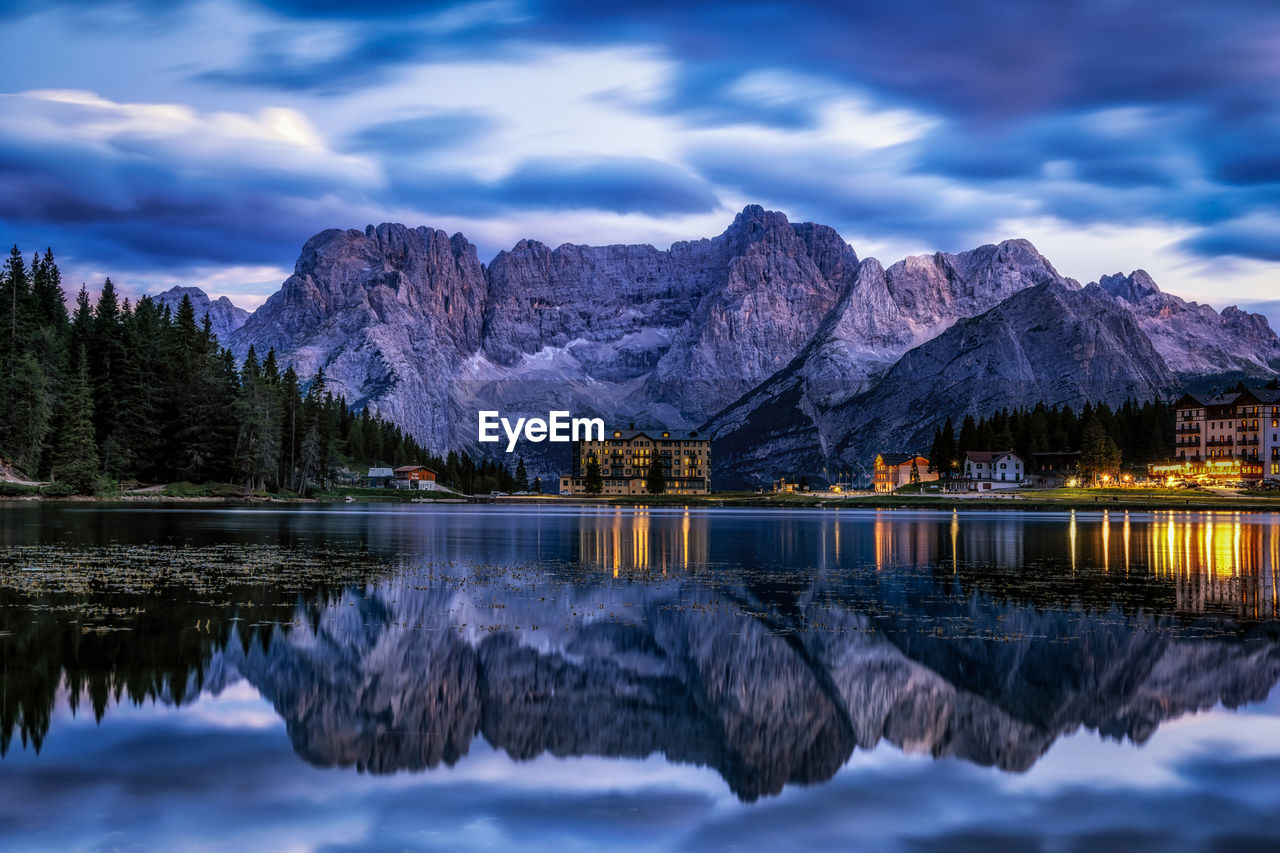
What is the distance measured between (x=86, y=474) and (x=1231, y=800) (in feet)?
445

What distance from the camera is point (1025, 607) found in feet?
112

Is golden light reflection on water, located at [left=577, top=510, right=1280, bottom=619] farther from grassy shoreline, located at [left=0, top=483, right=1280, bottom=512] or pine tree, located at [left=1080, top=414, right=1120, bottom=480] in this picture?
pine tree, located at [left=1080, top=414, right=1120, bottom=480]

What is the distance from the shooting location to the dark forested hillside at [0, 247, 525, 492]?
128 m

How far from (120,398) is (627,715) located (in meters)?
143

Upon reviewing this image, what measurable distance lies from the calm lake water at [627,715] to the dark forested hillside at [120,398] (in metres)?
98.9

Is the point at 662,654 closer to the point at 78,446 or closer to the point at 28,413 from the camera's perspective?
the point at 28,413

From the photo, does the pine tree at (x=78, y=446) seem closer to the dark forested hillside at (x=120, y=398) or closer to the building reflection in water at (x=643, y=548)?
the dark forested hillside at (x=120, y=398)

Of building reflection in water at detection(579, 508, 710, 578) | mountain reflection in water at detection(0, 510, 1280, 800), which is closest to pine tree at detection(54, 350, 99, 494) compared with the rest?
building reflection in water at detection(579, 508, 710, 578)

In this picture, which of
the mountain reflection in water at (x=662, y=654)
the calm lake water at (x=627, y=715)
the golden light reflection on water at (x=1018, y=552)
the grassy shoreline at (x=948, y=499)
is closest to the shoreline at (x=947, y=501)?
the grassy shoreline at (x=948, y=499)

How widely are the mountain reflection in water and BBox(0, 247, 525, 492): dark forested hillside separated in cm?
8807

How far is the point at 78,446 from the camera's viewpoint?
Answer: 12862 centimetres

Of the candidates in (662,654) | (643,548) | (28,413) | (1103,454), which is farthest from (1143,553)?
(1103,454)

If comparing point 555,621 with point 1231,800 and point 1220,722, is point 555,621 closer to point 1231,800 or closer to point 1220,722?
point 1220,722

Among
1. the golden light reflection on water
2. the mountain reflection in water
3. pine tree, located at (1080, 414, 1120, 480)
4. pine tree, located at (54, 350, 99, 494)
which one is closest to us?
the mountain reflection in water
